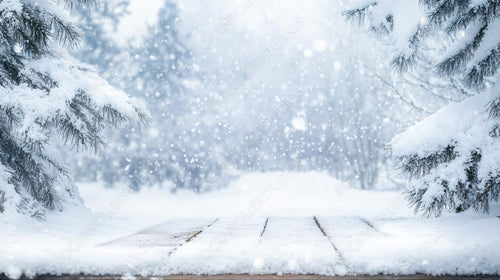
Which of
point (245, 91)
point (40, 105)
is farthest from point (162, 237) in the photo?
point (245, 91)

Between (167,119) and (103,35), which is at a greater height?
(103,35)

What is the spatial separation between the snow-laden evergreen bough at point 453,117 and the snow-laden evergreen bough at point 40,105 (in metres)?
2.53

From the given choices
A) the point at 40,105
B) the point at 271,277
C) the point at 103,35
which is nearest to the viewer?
the point at 271,277

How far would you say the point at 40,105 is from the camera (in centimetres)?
271

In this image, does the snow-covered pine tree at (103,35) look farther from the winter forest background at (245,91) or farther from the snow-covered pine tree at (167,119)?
the snow-covered pine tree at (167,119)

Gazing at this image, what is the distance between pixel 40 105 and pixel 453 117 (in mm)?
3492

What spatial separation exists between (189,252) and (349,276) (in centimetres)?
83

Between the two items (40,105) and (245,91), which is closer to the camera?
(40,105)

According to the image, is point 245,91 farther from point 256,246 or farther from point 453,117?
point 256,246

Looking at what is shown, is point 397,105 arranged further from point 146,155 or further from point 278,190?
point 146,155

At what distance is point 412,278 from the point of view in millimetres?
1639

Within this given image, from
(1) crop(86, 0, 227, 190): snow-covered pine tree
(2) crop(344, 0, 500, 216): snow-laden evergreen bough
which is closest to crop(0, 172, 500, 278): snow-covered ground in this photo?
(2) crop(344, 0, 500, 216): snow-laden evergreen bough

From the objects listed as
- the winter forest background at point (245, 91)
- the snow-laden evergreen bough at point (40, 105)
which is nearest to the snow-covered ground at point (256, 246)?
the snow-laden evergreen bough at point (40, 105)

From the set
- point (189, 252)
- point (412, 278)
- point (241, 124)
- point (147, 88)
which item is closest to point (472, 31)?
point (412, 278)
